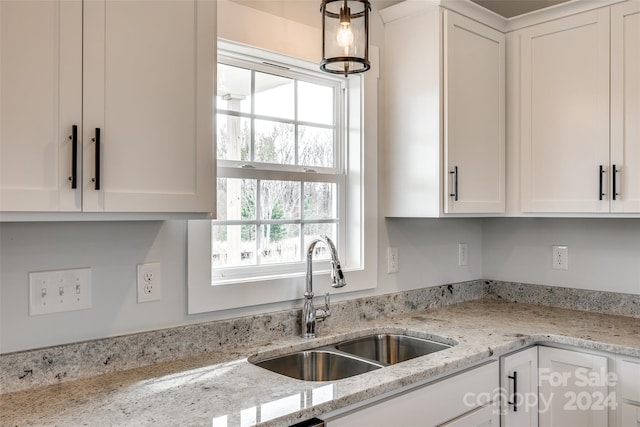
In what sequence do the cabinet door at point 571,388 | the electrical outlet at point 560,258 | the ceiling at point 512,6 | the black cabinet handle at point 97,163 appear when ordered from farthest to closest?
the ceiling at point 512,6
the electrical outlet at point 560,258
the cabinet door at point 571,388
the black cabinet handle at point 97,163

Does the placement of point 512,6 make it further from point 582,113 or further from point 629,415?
point 629,415

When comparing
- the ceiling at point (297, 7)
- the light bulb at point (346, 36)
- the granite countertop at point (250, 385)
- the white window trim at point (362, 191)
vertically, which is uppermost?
the ceiling at point (297, 7)

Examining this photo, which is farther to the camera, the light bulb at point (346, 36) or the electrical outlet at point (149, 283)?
the electrical outlet at point (149, 283)

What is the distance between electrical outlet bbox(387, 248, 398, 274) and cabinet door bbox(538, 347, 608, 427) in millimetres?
708

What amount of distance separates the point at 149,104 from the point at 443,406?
4.26 feet

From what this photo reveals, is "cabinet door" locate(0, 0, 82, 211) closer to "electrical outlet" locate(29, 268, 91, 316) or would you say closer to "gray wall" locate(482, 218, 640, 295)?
"electrical outlet" locate(29, 268, 91, 316)

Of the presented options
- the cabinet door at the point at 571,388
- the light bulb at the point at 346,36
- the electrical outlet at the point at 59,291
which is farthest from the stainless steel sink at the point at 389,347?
the light bulb at the point at 346,36

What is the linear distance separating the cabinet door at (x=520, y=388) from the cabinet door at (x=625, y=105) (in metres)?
0.76

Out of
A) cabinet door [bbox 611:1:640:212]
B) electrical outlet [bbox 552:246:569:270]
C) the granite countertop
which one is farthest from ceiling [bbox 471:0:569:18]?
the granite countertop

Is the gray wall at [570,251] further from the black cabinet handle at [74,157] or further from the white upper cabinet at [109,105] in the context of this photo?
the black cabinet handle at [74,157]

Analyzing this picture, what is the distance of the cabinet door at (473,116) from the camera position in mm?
2180

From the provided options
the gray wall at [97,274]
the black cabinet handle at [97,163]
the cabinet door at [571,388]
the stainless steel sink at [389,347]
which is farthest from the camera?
the stainless steel sink at [389,347]

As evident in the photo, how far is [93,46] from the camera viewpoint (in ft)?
3.92

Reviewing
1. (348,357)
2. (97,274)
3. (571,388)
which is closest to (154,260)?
(97,274)
